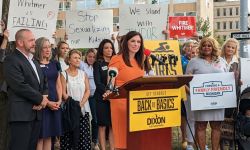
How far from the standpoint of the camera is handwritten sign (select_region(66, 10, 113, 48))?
9.39 m

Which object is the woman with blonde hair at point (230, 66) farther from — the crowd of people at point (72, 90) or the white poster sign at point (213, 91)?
the white poster sign at point (213, 91)

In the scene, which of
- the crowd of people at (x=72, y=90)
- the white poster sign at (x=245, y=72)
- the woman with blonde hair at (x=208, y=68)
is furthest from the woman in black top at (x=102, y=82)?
the white poster sign at (x=245, y=72)

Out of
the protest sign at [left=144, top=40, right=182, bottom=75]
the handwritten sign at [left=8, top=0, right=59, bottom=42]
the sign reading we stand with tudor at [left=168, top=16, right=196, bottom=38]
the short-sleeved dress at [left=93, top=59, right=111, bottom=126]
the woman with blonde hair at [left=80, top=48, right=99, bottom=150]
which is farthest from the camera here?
the sign reading we stand with tudor at [left=168, top=16, right=196, bottom=38]

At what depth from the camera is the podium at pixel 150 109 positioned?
199 inches

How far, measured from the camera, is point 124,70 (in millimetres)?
5848

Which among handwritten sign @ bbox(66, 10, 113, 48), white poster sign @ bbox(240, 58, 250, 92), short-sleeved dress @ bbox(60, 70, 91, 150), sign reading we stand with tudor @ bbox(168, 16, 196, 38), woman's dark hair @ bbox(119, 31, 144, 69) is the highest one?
sign reading we stand with tudor @ bbox(168, 16, 196, 38)

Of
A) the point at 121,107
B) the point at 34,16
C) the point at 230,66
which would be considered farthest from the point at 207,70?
the point at 34,16

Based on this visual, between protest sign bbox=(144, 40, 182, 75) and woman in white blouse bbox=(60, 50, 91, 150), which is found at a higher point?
protest sign bbox=(144, 40, 182, 75)

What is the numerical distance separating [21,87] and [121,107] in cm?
126

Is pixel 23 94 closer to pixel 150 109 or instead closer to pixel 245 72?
pixel 150 109

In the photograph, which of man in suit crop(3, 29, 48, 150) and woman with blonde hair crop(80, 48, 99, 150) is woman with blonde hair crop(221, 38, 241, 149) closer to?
woman with blonde hair crop(80, 48, 99, 150)

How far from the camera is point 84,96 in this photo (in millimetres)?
7656

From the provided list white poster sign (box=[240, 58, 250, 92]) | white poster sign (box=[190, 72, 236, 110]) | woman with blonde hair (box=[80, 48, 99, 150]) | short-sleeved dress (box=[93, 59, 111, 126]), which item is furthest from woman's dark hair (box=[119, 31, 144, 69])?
woman with blonde hair (box=[80, 48, 99, 150])

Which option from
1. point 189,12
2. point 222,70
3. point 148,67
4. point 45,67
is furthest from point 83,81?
point 189,12
